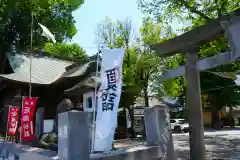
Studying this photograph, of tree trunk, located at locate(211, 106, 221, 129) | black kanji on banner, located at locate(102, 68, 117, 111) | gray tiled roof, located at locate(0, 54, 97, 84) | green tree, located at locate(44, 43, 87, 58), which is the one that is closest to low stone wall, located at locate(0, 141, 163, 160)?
black kanji on banner, located at locate(102, 68, 117, 111)

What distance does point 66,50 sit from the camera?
34625 mm

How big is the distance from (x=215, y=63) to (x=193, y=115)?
1.83m

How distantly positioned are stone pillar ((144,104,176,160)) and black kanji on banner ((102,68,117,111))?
1.11 metres

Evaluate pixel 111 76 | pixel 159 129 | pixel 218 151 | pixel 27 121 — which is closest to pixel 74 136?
pixel 111 76

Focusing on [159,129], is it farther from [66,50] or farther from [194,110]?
[66,50]

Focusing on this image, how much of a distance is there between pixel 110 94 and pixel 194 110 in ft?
12.3

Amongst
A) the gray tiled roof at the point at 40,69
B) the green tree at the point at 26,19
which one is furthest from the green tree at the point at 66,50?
the gray tiled roof at the point at 40,69

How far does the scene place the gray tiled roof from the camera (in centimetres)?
1659

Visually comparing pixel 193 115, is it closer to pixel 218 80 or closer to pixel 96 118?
pixel 96 118

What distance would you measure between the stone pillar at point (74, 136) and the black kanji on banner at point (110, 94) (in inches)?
23.0

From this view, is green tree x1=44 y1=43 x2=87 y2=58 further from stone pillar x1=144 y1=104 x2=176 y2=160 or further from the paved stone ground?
stone pillar x1=144 y1=104 x2=176 y2=160

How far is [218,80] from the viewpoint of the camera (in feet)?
109

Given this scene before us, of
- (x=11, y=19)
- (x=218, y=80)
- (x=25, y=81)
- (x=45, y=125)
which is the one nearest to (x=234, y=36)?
(x=45, y=125)

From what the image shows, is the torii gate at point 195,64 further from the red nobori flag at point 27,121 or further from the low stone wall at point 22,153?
the red nobori flag at point 27,121
